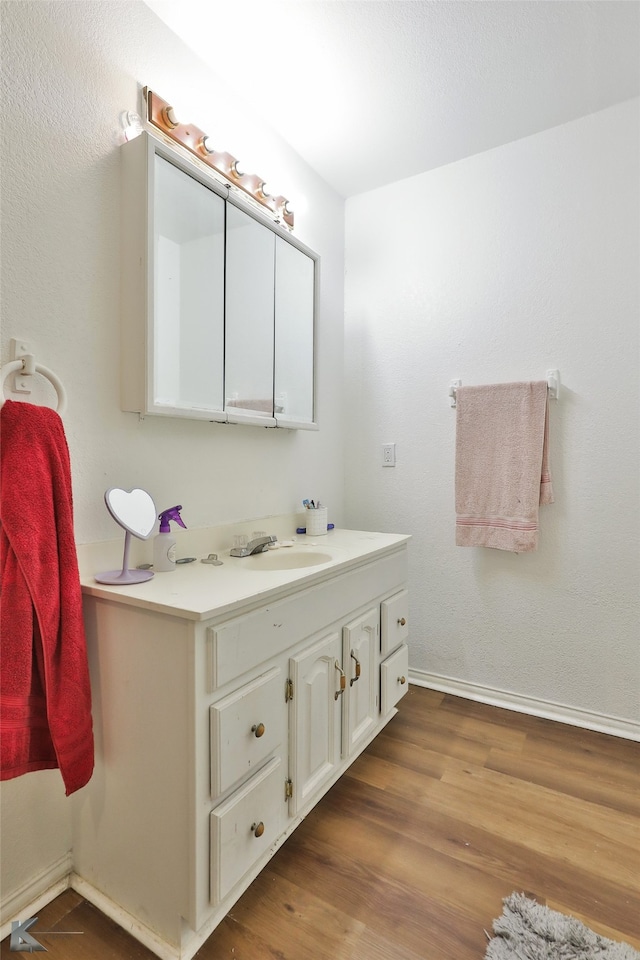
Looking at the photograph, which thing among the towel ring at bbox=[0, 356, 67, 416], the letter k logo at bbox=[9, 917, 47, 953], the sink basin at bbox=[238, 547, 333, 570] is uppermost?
the towel ring at bbox=[0, 356, 67, 416]

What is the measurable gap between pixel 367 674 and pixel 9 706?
1.03 metres

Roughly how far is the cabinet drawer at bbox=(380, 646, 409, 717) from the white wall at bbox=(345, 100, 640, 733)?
411mm

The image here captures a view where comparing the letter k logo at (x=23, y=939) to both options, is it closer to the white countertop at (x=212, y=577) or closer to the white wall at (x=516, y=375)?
the white countertop at (x=212, y=577)

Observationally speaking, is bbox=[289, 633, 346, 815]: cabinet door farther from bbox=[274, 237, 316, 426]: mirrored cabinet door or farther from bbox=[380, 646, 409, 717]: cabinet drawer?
bbox=[274, 237, 316, 426]: mirrored cabinet door

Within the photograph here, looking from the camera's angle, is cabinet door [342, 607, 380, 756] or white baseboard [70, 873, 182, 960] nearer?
white baseboard [70, 873, 182, 960]

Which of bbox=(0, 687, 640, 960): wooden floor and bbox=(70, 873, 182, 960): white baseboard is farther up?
bbox=(70, 873, 182, 960): white baseboard

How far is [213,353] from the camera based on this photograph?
60.8 inches

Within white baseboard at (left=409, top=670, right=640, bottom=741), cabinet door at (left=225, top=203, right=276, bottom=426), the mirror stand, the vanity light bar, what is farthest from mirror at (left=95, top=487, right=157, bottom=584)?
white baseboard at (left=409, top=670, right=640, bottom=741)

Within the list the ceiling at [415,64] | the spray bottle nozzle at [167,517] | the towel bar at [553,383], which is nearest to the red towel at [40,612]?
the spray bottle nozzle at [167,517]

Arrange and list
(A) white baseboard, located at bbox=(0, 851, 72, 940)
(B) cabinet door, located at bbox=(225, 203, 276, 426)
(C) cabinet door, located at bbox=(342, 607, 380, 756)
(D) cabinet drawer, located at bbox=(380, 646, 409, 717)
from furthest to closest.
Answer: (D) cabinet drawer, located at bbox=(380, 646, 409, 717) < (B) cabinet door, located at bbox=(225, 203, 276, 426) < (C) cabinet door, located at bbox=(342, 607, 380, 756) < (A) white baseboard, located at bbox=(0, 851, 72, 940)

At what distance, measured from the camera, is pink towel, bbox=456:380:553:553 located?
1.91 metres

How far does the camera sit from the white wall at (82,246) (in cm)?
109

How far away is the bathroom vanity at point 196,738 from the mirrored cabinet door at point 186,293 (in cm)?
55

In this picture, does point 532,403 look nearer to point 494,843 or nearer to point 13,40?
point 494,843
